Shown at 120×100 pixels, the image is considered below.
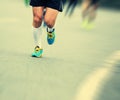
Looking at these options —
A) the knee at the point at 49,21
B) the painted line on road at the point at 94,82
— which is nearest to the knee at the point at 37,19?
the knee at the point at 49,21

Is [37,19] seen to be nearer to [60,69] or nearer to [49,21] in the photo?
[49,21]

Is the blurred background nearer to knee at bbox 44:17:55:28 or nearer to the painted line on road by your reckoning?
the painted line on road

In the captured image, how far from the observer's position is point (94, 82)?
18.2ft

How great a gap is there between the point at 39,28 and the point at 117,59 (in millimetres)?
1471

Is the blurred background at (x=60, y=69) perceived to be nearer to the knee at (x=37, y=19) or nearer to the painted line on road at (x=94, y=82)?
the painted line on road at (x=94, y=82)

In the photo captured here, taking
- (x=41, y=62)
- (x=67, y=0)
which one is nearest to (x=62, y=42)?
(x=41, y=62)

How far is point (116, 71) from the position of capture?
6.52 m

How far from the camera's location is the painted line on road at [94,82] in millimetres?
4746

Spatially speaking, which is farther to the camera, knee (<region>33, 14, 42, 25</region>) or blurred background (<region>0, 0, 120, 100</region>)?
knee (<region>33, 14, 42, 25</region>)

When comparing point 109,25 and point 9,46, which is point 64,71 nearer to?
point 9,46

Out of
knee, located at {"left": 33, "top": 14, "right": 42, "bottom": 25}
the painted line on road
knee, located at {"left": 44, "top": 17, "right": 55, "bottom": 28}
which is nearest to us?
the painted line on road

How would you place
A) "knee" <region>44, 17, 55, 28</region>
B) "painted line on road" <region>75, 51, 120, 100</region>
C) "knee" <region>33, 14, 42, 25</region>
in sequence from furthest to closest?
1. "knee" <region>44, 17, 55, 28</region>
2. "knee" <region>33, 14, 42, 25</region>
3. "painted line on road" <region>75, 51, 120, 100</region>

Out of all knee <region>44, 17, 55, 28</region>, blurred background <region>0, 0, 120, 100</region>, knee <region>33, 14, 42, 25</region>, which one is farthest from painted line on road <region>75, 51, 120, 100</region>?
knee <region>33, 14, 42, 25</region>

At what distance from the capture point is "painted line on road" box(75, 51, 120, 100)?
4746 millimetres
